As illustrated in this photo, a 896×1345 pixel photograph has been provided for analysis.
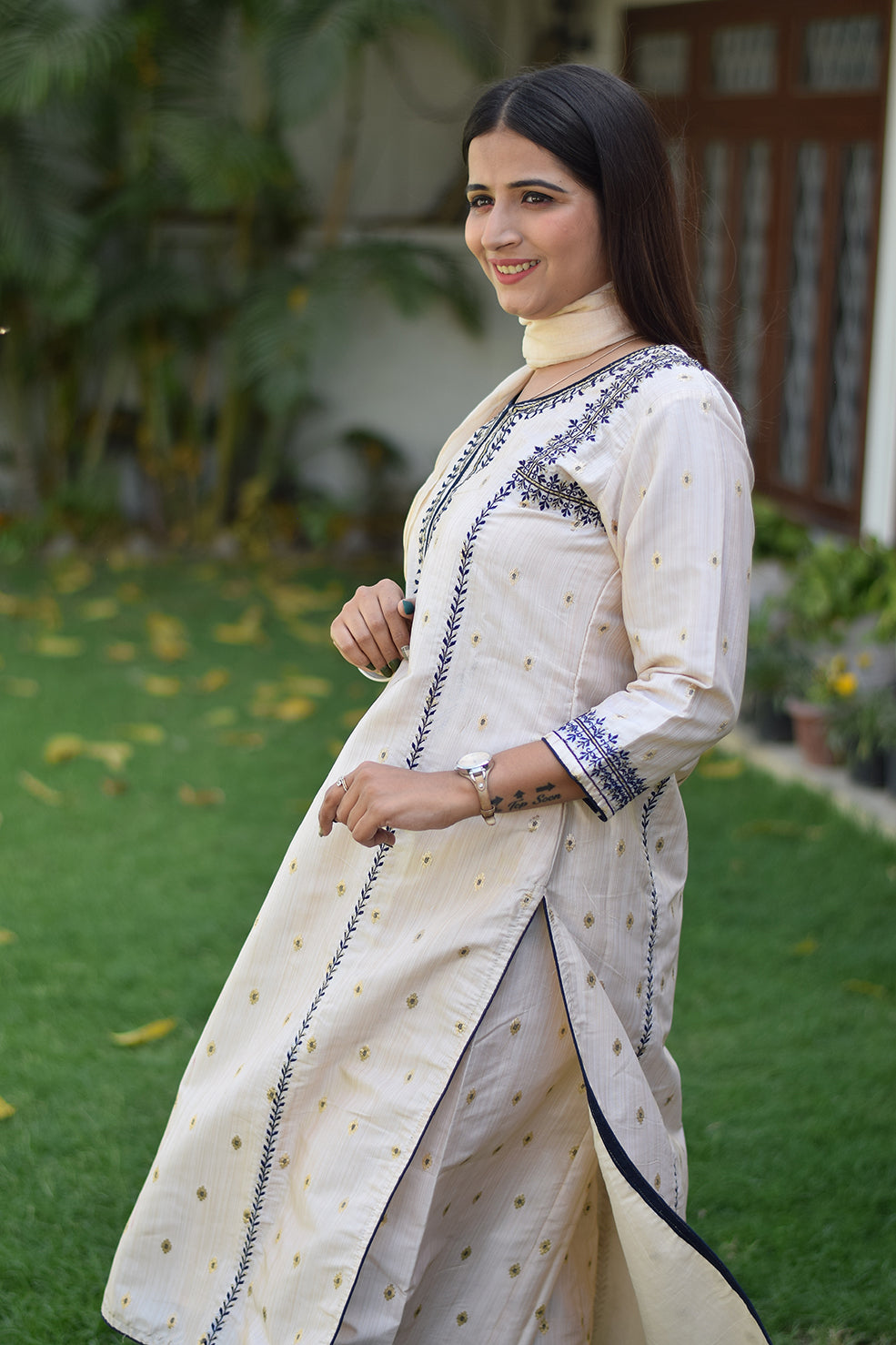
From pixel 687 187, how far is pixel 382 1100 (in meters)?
1.17

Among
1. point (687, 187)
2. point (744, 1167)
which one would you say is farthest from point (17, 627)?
point (687, 187)

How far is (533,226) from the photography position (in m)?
1.54

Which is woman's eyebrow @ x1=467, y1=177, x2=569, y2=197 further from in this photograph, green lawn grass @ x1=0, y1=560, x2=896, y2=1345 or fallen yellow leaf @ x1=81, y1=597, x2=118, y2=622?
fallen yellow leaf @ x1=81, y1=597, x2=118, y2=622

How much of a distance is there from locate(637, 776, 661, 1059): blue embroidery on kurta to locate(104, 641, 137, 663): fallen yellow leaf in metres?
4.40

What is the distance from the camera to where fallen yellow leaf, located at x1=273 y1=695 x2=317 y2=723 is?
5223mm

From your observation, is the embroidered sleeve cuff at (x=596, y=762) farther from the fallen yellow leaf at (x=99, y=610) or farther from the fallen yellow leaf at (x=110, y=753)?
the fallen yellow leaf at (x=99, y=610)

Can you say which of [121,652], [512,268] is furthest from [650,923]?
[121,652]

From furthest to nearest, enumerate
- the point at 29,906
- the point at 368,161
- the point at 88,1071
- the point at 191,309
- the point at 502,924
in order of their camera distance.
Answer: the point at 368,161
the point at 191,309
the point at 29,906
the point at 88,1071
the point at 502,924

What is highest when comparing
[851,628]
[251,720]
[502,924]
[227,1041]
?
[502,924]

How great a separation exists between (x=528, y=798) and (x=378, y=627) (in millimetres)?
334

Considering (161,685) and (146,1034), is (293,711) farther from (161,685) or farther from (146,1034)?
(146,1034)

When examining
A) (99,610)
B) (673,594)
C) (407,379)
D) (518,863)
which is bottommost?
(99,610)

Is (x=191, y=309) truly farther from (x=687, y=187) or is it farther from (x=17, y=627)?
(x=687, y=187)

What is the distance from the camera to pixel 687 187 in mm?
1809
